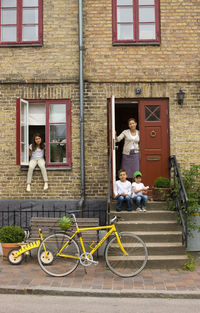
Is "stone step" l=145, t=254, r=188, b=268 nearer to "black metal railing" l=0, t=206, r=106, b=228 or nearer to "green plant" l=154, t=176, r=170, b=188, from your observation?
"green plant" l=154, t=176, r=170, b=188

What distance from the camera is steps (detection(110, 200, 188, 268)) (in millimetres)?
7496

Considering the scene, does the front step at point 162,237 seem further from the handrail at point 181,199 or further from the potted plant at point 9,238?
the potted plant at point 9,238

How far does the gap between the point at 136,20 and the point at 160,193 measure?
448cm

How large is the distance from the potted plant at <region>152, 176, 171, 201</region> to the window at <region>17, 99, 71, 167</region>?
2.26 m

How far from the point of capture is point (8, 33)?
10.1 meters

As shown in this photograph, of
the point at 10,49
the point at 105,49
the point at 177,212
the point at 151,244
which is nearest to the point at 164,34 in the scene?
the point at 105,49

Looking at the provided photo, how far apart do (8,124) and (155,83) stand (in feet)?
12.6

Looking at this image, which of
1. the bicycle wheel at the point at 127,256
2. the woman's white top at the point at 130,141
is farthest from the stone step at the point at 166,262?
the woman's white top at the point at 130,141

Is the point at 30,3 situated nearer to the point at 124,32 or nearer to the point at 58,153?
the point at 124,32

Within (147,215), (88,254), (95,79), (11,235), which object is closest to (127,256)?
(88,254)

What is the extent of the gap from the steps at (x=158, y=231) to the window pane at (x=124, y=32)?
4.24 metres

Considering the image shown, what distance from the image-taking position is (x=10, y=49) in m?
9.98

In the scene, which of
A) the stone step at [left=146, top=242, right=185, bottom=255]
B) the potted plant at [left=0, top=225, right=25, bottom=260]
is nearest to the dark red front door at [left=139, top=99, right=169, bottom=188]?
the stone step at [left=146, top=242, right=185, bottom=255]

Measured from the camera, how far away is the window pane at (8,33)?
1008 centimetres
